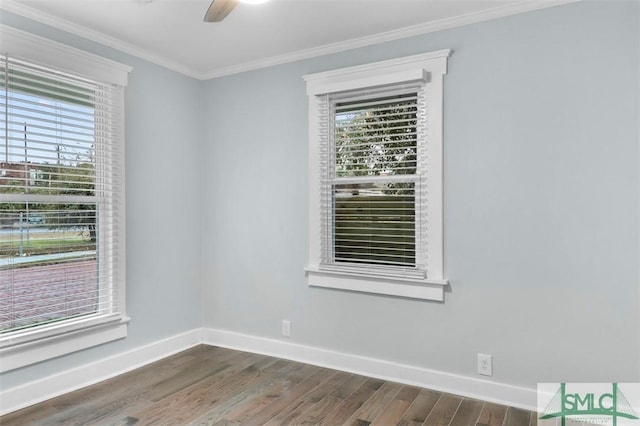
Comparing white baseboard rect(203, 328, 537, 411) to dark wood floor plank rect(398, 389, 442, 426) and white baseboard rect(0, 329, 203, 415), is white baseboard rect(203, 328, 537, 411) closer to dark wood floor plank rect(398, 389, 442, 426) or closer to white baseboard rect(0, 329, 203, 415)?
dark wood floor plank rect(398, 389, 442, 426)

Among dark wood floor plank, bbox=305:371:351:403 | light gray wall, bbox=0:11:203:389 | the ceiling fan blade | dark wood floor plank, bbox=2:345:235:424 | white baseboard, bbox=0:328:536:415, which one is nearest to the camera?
the ceiling fan blade

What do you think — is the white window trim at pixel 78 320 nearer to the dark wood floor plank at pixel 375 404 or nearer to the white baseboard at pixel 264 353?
the white baseboard at pixel 264 353

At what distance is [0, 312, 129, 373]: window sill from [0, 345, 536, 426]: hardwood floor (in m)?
0.28

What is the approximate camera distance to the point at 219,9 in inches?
77.3

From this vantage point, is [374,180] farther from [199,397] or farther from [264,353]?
[199,397]

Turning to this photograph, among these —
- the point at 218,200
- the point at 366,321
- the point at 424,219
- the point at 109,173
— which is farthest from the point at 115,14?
the point at 366,321

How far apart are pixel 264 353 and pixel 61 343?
1.48 meters

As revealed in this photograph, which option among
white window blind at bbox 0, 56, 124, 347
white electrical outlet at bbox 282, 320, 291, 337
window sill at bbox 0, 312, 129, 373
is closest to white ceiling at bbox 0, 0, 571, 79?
white window blind at bbox 0, 56, 124, 347

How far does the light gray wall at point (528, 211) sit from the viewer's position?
2373mm

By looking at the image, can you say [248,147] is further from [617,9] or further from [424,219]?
[617,9]

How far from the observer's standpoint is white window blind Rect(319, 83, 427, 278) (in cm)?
295

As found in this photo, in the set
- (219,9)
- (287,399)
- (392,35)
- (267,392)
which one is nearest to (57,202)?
(219,9)

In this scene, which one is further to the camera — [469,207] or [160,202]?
[160,202]

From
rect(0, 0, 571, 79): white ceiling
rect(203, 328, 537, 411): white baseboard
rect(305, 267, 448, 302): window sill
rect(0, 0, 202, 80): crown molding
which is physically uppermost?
rect(0, 0, 571, 79): white ceiling
